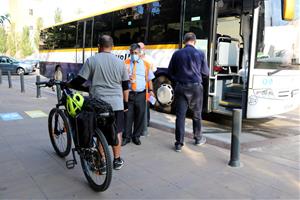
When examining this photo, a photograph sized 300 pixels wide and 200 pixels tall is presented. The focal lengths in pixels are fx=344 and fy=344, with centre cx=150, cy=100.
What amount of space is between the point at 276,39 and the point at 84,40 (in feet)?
27.3

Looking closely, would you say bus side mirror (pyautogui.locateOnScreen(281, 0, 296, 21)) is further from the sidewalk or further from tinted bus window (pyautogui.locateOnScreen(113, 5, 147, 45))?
tinted bus window (pyautogui.locateOnScreen(113, 5, 147, 45))

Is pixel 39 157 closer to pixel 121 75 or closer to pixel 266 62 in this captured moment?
pixel 121 75

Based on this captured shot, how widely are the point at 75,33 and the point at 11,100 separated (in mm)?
4568

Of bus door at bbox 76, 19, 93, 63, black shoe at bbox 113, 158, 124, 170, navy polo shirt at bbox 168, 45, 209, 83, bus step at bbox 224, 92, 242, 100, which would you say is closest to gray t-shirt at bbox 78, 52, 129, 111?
black shoe at bbox 113, 158, 124, 170

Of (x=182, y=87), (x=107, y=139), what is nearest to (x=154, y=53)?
(x=182, y=87)

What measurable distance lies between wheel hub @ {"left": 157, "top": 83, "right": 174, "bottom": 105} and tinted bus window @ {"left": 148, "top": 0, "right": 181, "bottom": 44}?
3.80 feet

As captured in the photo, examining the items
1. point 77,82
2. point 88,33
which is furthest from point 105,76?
point 88,33

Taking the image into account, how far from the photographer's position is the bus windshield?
6723mm

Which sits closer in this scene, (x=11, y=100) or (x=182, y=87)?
(x=182, y=87)

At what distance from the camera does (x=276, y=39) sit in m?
6.90

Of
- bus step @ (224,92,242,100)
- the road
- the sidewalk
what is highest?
bus step @ (224,92,242,100)

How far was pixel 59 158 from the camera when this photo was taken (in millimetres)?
5039

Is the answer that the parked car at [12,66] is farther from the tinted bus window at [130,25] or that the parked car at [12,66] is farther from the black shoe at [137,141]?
the black shoe at [137,141]

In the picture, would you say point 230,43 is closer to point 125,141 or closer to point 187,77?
point 187,77
